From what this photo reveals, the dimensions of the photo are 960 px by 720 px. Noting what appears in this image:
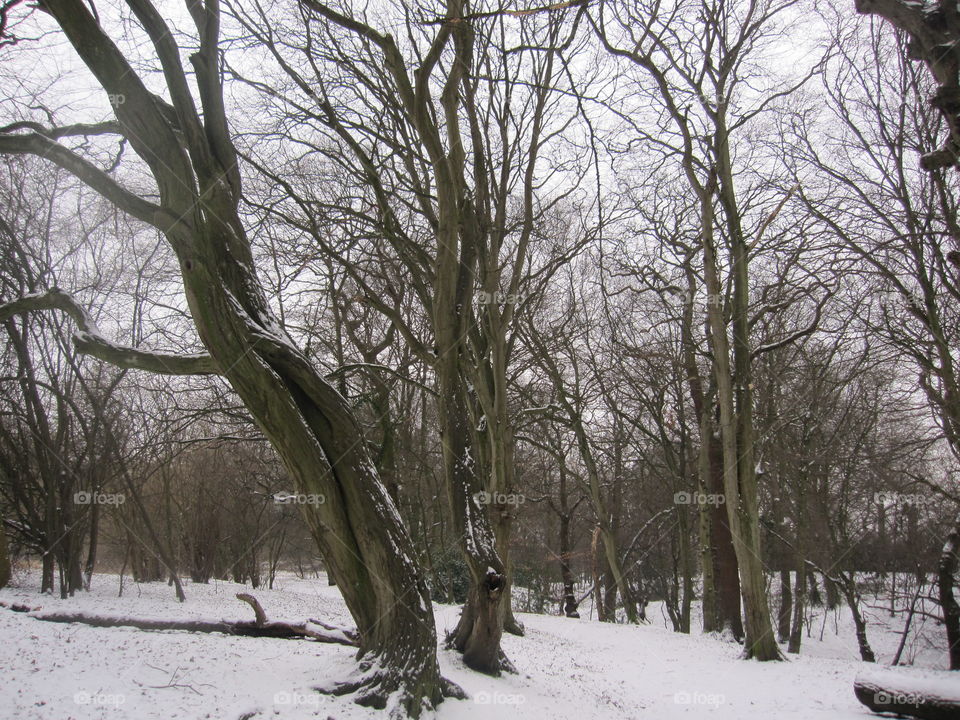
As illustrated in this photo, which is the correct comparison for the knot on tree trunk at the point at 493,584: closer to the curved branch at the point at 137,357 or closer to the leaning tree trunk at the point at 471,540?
the leaning tree trunk at the point at 471,540

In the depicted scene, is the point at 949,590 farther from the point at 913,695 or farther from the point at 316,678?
the point at 316,678

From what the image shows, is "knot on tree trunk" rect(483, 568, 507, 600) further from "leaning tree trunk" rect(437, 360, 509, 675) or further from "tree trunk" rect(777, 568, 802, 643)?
"tree trunk" rect(777, 568, 802, 643)

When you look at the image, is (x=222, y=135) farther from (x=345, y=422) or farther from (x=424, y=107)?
(x=345, y=422)

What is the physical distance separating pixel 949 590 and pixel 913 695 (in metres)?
8.10

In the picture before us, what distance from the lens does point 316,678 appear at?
18.6 feet

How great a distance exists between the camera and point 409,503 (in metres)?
22.1

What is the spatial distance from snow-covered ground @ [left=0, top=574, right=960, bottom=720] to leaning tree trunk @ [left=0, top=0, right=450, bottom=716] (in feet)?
1.98

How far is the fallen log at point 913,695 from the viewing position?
699cm

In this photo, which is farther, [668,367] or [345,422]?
[668,367]

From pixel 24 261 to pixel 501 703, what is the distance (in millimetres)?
12910

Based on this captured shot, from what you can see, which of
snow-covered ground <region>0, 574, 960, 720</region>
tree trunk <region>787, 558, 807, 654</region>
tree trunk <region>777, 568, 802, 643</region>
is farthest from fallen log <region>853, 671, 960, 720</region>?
tree trunk <region>777, 568, 802, 643</region>

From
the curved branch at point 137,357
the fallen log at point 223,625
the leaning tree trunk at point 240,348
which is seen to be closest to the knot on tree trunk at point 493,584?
the leaning tree trunk at point 240,348

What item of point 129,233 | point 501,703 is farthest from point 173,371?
point 129,233

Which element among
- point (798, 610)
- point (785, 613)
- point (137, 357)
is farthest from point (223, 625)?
point (785, 613)
